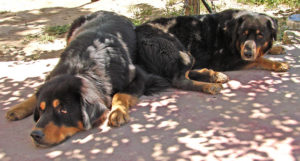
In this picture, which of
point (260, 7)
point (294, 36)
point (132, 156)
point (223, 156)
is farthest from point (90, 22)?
point (260, 7)

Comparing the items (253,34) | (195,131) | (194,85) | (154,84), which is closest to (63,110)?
(195,131)

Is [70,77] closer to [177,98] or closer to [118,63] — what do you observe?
[118,63]

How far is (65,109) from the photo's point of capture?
3373 mm

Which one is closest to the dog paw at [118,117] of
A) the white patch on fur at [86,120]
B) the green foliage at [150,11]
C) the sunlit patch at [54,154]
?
the white patch on fur at [86,120]

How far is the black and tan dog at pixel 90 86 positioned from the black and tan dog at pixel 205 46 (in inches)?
12.1

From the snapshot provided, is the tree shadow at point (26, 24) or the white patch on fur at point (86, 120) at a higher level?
the tree shadow at point (26, 24)

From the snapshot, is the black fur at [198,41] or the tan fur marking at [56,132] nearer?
the tan fur marking at [56,132]

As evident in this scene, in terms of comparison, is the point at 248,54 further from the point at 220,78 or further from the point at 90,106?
the point at 90,106

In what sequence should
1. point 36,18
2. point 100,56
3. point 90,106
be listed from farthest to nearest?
point 36,18
point 100,56
point 90,106

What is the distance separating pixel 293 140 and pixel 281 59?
3.09m

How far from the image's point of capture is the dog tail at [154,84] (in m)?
4.67

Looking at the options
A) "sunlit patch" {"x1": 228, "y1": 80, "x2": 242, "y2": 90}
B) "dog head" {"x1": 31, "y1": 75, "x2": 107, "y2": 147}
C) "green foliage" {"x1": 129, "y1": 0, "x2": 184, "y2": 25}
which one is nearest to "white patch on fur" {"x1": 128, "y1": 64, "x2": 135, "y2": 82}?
"dog head" {"x1": 31, "y1": 75, "x2": 107, "y2": 147}

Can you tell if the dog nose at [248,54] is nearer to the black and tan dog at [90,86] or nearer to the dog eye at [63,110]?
the black and tan dog at [90,86]

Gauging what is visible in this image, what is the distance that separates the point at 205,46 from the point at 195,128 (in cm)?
260
